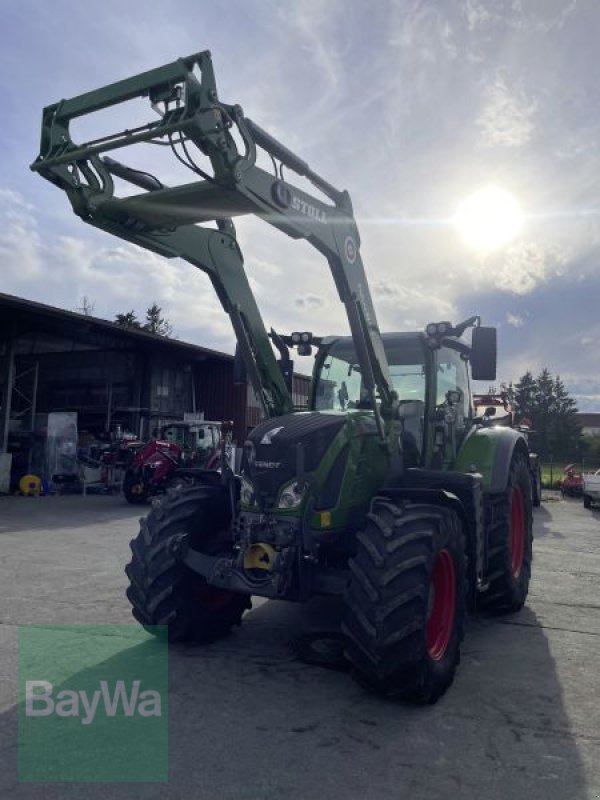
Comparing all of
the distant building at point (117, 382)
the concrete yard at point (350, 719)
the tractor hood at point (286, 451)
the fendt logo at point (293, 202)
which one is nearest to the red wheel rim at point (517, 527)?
the concrete yard at point (350, 719)

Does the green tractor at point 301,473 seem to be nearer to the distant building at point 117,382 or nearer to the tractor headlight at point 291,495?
the tractor headlight at point 291,495

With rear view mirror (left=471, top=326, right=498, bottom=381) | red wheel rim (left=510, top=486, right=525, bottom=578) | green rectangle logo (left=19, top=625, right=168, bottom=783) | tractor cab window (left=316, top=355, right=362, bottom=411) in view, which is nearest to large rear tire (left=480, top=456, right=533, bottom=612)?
red wheel rim (left=510, top=486, right=525, bottom=578)

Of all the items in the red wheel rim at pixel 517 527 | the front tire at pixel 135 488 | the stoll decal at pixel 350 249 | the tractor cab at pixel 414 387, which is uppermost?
the stoll decal at pixel 350 249

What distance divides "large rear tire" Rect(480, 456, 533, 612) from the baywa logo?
320 centimetres

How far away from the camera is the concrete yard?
3.08 metres

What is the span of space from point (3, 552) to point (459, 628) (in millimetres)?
7219

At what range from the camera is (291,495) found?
4590 millimetres

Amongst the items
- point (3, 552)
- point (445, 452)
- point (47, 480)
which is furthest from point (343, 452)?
point (47, 480)

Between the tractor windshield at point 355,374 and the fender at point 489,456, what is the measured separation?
0.81 m

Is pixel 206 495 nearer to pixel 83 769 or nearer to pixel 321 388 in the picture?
pixel 321 388

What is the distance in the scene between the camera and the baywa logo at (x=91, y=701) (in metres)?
3.85

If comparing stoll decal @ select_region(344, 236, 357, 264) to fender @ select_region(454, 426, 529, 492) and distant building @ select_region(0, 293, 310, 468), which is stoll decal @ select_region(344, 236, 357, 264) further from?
distant building @ select_region(0, 293, 310, 468)

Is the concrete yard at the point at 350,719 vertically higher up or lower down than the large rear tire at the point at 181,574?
lower down

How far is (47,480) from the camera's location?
20516 mm
